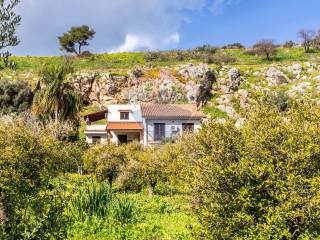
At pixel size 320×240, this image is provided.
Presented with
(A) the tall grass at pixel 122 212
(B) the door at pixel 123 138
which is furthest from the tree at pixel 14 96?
(A) the tall grass at pixel 122 212

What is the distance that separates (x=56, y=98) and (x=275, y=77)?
1540 inches

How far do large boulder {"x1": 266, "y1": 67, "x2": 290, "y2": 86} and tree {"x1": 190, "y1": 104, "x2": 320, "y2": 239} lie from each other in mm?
64032

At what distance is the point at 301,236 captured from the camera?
33.4 feet

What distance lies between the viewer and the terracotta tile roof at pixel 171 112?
61.3 m

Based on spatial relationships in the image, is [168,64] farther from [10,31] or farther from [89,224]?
[10,31]

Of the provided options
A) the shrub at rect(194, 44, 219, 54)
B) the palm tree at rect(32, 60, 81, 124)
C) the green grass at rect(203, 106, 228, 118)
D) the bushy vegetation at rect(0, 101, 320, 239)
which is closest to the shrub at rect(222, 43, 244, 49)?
the shrub at rect(194, 44, 219, 54)

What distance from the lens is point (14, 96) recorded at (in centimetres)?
6209

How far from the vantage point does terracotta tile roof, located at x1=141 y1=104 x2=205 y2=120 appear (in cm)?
6131

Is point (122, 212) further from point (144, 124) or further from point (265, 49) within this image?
point (265, 49)

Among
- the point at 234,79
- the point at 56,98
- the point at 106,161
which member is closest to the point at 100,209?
the point at 106,161

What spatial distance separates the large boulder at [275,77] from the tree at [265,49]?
14.4m

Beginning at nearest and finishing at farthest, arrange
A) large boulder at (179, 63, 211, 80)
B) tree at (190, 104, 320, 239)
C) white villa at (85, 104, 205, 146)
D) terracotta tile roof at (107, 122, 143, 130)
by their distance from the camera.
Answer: tree at (190, 104, 320, 239) → terracotta tile roof at (107, 122, 143, 130) → white villa at (85, 104, 205, 146) → large boulder at (179, 63, 211, 80)

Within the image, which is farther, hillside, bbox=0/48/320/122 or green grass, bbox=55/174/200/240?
hillside, bbox=0/48/320/122

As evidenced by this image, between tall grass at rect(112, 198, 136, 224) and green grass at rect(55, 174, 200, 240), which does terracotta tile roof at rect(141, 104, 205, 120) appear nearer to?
green grass at rect(55, 174, 200, 240)
